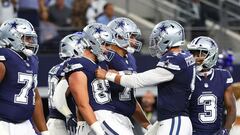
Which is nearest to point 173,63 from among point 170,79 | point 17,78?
point 170,79

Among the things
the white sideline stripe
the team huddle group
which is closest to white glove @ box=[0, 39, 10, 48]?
the team huddle group

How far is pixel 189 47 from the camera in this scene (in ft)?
30.3

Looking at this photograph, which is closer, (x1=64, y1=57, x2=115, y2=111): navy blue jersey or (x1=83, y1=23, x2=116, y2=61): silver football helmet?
(x1=64, y1=57, x2=115, y2=111): navy blue jersey

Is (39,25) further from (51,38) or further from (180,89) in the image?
(180,89)

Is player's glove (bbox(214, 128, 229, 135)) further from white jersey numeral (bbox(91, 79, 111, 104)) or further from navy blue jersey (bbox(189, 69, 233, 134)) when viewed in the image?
white jersey numeral (bbox(91, 79, 111, 104))

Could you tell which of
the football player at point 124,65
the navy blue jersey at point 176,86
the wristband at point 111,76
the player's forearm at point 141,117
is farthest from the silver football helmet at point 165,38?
the player's forearm at point 141,117

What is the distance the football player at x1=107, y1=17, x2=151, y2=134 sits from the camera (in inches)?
347

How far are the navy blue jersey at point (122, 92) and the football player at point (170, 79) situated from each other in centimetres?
34

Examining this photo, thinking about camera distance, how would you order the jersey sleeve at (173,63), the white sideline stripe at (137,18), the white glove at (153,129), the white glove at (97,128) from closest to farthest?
1. the white glove at (97,128)
2. the jersey sleeve at (173,63)
3. the white glove at (153,129)
4. the white sideline stripe at (137,18)

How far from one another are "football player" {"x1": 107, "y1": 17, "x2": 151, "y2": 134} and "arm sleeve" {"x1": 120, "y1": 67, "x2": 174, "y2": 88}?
1.00 feet

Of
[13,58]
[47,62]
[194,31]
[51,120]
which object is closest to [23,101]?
[13,58]

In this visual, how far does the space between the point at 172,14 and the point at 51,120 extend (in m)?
6.72

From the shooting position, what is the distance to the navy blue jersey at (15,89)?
831 centimetres

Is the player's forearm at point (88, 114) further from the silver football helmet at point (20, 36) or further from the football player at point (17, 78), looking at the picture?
the silver football helmet at point (20, 36)
